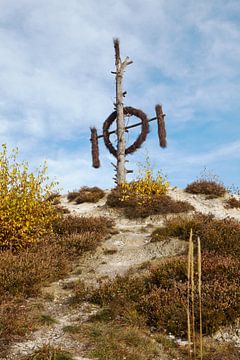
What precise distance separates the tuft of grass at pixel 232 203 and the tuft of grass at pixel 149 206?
8.91 feet

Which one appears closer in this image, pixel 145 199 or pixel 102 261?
pixel 102 261

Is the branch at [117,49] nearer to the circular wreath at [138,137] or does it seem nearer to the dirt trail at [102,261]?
the circular wreath at [138,137]

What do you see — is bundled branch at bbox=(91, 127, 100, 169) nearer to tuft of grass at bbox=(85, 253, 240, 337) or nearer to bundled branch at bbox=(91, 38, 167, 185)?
bundled branch at bbox=(91, 38, 167, 185)

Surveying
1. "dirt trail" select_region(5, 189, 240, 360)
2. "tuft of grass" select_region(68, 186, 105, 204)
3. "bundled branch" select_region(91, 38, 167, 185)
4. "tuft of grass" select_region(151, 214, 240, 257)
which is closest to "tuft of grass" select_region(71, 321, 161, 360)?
"dirt trail" select_region(5, 189, 240, 360)

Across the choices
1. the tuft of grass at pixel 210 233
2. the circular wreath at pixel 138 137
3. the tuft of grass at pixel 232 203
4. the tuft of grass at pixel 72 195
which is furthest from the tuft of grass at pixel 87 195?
the tuft of grass at pixel 210 233

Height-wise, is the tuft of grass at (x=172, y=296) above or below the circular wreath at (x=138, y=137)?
below

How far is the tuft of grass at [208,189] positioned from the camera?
2242 centimetres

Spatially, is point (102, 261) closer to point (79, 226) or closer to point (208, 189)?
point (79, 226)

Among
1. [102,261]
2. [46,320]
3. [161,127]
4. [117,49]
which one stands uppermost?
[117,49]

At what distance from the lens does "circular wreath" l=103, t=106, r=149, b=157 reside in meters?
26.6

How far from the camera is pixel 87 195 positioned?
23.0 metres

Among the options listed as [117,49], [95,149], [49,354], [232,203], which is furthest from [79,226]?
[117,49]

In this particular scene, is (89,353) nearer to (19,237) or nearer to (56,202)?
(19,237)

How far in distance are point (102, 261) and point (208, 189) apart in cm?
1163
